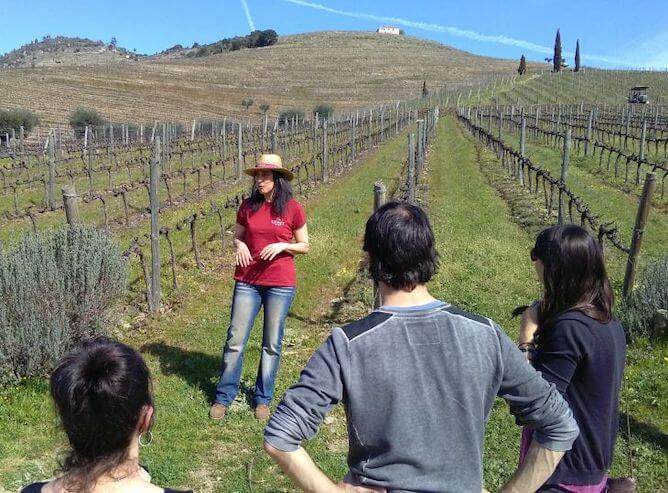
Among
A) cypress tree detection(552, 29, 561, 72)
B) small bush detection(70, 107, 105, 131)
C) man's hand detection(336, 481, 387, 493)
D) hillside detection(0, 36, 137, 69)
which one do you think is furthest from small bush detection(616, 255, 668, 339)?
hillside detection(0, 36, 137, 69)

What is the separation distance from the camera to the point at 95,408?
1628 millimetres

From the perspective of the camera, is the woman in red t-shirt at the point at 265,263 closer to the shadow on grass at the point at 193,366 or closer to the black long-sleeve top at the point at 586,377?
the shadow on grass at the point at 193,366

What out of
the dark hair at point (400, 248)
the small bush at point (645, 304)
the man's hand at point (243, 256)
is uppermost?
the dark hair at point (400, 248)

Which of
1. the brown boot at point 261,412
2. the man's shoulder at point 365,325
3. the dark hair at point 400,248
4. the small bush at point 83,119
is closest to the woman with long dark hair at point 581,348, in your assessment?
the dark hair at point 400,248

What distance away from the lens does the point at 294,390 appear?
166 cm

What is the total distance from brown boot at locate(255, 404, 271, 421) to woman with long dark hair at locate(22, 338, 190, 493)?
2.87 metres

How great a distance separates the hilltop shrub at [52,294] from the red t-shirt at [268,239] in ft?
6.47

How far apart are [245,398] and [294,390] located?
3.30 m

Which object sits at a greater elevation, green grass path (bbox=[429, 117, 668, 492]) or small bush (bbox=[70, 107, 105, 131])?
small bush (bbox=[70, 107, 105, 131])

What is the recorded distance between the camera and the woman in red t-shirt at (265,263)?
4312 millimetres

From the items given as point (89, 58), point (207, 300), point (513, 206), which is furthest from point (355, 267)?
point (89, 58)

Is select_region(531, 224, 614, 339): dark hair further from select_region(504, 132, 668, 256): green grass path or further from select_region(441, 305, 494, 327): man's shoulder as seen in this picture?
select_region(504, 132, 668, 256): green grass path

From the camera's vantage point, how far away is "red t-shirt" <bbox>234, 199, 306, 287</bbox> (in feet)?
14.2

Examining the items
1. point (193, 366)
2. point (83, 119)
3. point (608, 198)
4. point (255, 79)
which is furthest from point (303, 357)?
point (255, 79)
